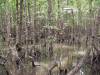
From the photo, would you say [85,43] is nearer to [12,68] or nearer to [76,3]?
[12,68]

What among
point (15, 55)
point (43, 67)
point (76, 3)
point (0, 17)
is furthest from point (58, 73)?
point (76, 3)

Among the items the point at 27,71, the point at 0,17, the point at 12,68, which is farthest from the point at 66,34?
the point at 12,68

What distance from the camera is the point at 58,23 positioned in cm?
1130

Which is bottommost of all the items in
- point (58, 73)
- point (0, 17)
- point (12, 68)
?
point (58, 73)

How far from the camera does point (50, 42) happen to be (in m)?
8.95

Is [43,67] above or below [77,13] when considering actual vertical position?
below

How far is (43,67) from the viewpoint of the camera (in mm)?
7766

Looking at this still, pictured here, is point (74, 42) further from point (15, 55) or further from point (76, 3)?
point (15, 55)

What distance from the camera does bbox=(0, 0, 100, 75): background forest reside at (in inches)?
270

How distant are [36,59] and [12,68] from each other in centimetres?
300

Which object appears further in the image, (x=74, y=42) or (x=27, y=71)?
(x=74, y=42)

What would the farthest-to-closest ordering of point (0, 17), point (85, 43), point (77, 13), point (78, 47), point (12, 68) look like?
point (77, 13), point (0, 17), point (78, 47), point (85, 43), point (12, 68)

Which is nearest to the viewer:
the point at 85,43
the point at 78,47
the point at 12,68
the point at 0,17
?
the point at 12,68

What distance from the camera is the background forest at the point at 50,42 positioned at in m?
6.86
